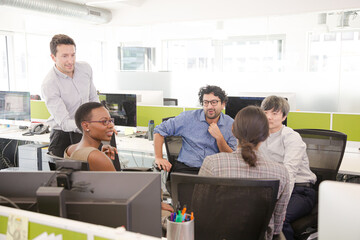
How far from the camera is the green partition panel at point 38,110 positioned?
460 centimetres

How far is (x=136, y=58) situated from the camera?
24.7 feet

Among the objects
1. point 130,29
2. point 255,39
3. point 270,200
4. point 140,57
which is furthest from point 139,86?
point 270,200

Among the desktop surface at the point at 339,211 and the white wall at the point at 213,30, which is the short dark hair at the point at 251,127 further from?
the white wall at the point at 213,30

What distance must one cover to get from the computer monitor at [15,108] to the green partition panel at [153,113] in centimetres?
135

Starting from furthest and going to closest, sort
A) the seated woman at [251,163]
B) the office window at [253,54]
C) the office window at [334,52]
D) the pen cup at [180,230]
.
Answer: the office window at [253,54] < the office window at [334,52] < the seated woman at [251,163] < the pen cup at [180,230]

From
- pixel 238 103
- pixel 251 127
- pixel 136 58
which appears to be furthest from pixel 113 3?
pixel 251 127

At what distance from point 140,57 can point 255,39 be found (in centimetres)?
249

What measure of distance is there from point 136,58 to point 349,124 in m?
5.15

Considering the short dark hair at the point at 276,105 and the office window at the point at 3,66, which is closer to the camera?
the short dark hair at the point at 276,105

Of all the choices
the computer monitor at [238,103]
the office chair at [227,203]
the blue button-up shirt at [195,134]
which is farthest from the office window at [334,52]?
the office chair at [227,203]

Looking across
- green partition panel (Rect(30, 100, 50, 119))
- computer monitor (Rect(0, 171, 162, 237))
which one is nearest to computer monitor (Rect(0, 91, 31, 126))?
green partition panel (Rect(30, 100, 50, 119))

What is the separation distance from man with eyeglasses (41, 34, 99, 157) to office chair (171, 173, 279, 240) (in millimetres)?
1282

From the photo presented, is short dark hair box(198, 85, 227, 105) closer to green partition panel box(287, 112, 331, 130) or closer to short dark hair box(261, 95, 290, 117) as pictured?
short dark hair box(261, 95, 290, 117)

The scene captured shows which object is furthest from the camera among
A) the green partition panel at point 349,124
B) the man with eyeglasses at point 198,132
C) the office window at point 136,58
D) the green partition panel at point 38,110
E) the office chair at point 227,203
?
the office window at point 136,58
